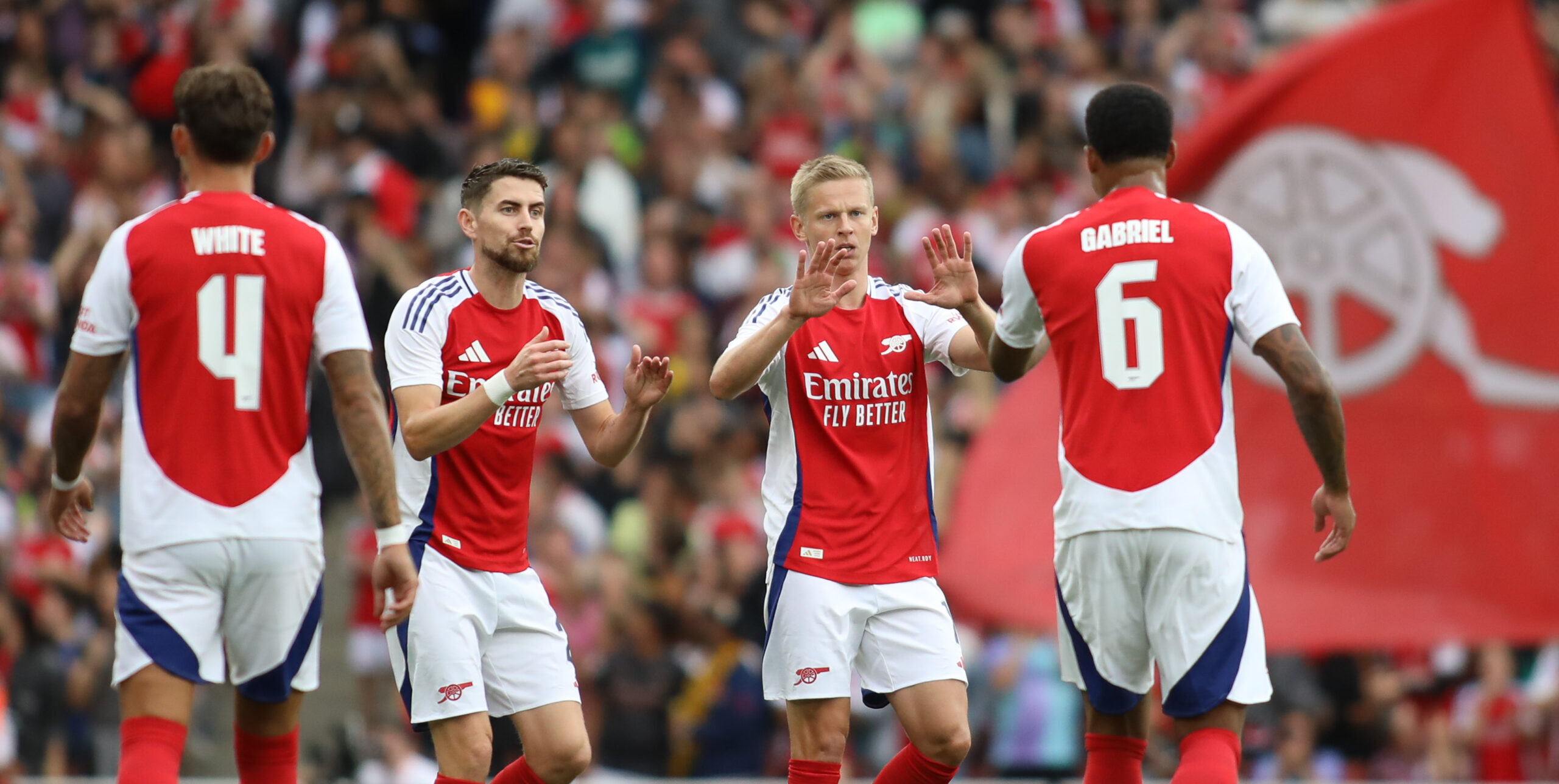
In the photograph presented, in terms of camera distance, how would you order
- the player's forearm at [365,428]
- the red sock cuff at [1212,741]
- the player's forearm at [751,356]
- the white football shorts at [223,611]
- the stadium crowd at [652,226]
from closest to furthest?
1. the white football shorts at [223,611]
2. the player's forearm at [365,428]
3. the red sock cuff at [1212,741]
4. the player's forearm at [751,356]
5. the stadium crowd at [652,226]

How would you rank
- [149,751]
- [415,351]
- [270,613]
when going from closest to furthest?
[149,751], [270,613], [415,351]

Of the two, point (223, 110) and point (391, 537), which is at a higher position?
point (223, 110)

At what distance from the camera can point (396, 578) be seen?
6.71m

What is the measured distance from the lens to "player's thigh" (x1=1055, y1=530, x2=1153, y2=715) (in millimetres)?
6949

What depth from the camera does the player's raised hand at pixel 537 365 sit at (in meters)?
7.14

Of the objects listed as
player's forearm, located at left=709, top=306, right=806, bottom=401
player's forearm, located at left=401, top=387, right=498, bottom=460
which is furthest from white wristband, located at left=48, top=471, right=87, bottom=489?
player's forearm, located at left=709, top=306, right=806, bottom=401

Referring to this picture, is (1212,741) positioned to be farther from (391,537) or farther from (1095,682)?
(391,537)

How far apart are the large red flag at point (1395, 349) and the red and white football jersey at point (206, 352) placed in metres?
5.87

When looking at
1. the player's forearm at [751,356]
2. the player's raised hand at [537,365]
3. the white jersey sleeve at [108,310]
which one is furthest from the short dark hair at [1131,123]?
the white jersey sleeve at [108,310]

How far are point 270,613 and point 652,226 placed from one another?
35.7 ft

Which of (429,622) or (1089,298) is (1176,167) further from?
(429,622)

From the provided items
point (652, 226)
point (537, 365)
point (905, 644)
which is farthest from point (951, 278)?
point (652, 226)

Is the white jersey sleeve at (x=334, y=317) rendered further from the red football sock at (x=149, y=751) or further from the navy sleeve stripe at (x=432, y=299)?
the red football sock at (x=149, y=751)

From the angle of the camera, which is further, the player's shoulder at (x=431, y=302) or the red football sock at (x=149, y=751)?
the player's shoulder at (x=431, y=302)
